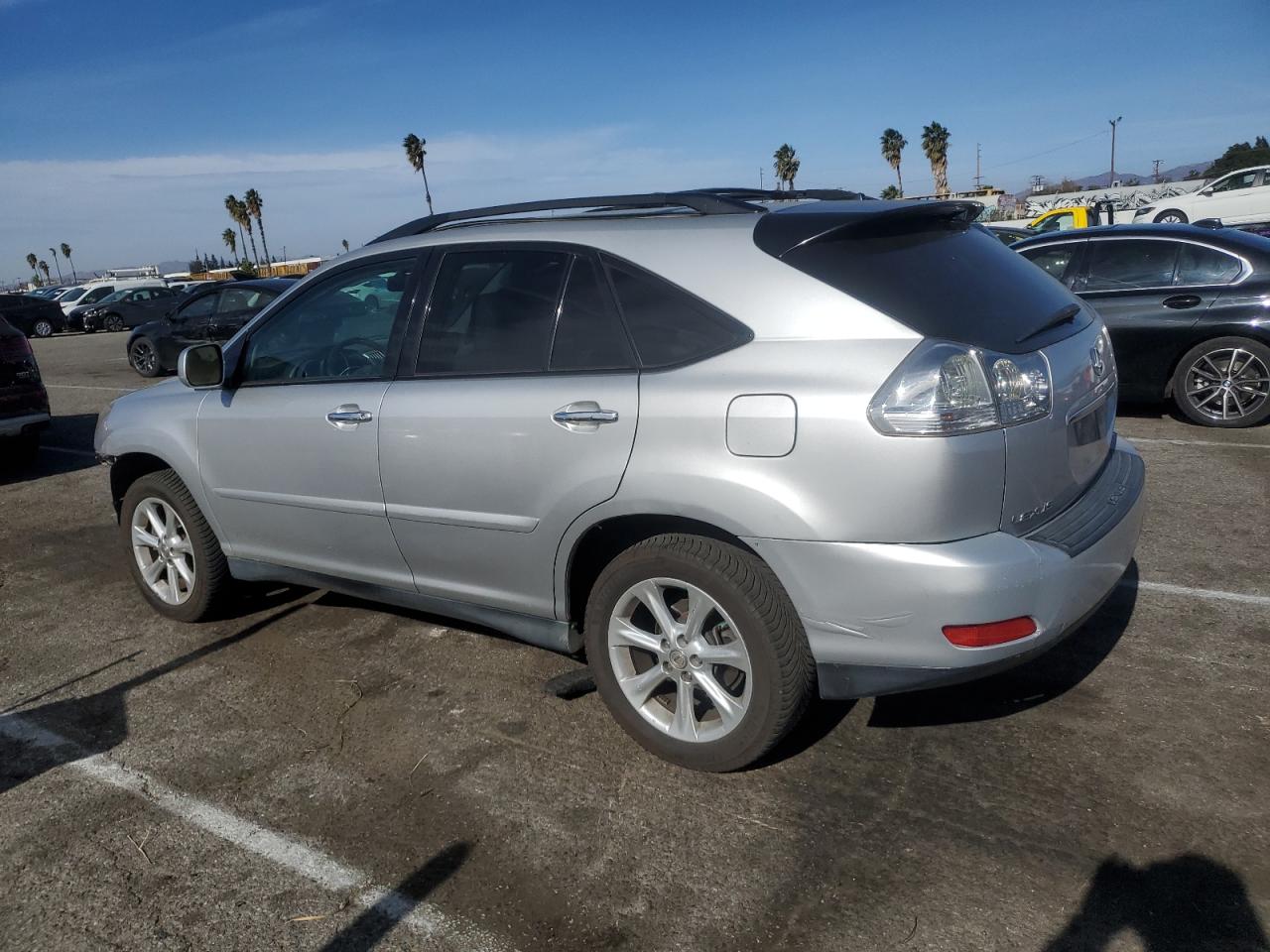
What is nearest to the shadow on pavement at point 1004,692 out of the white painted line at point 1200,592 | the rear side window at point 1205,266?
the white painted line at point 1200,592

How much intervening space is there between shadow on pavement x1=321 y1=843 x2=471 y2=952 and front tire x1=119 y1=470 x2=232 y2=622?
231 centimetres

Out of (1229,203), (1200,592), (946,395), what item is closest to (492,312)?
(946,395)

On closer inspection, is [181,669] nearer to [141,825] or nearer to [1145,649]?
[141,825]

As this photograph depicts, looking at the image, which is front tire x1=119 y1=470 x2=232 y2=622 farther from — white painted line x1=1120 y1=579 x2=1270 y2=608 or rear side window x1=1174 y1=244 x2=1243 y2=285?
rear side window x1=1174 y1=244 x2=1243 y2=285

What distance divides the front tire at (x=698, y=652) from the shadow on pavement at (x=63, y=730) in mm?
1931

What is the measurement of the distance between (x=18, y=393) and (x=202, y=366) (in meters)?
5.41

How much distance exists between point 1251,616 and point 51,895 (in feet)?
14.4

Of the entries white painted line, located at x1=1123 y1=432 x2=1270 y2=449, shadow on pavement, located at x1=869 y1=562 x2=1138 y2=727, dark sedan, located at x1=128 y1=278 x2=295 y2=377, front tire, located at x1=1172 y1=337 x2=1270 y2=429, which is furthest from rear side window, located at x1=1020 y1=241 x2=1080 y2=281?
dark sedan, located at x1=128 y1=278 x2=295 y2=377

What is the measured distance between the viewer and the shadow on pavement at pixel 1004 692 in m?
3.42

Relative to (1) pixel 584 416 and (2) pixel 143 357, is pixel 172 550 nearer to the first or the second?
(1) pixel 584 416

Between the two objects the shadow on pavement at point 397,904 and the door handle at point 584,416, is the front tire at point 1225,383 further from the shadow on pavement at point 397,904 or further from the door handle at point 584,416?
the shadow on pavement at point 397,904

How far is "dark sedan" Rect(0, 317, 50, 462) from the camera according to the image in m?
8.34

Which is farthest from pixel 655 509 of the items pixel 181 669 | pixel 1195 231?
pixel 1195 231

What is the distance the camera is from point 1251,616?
403 cm
